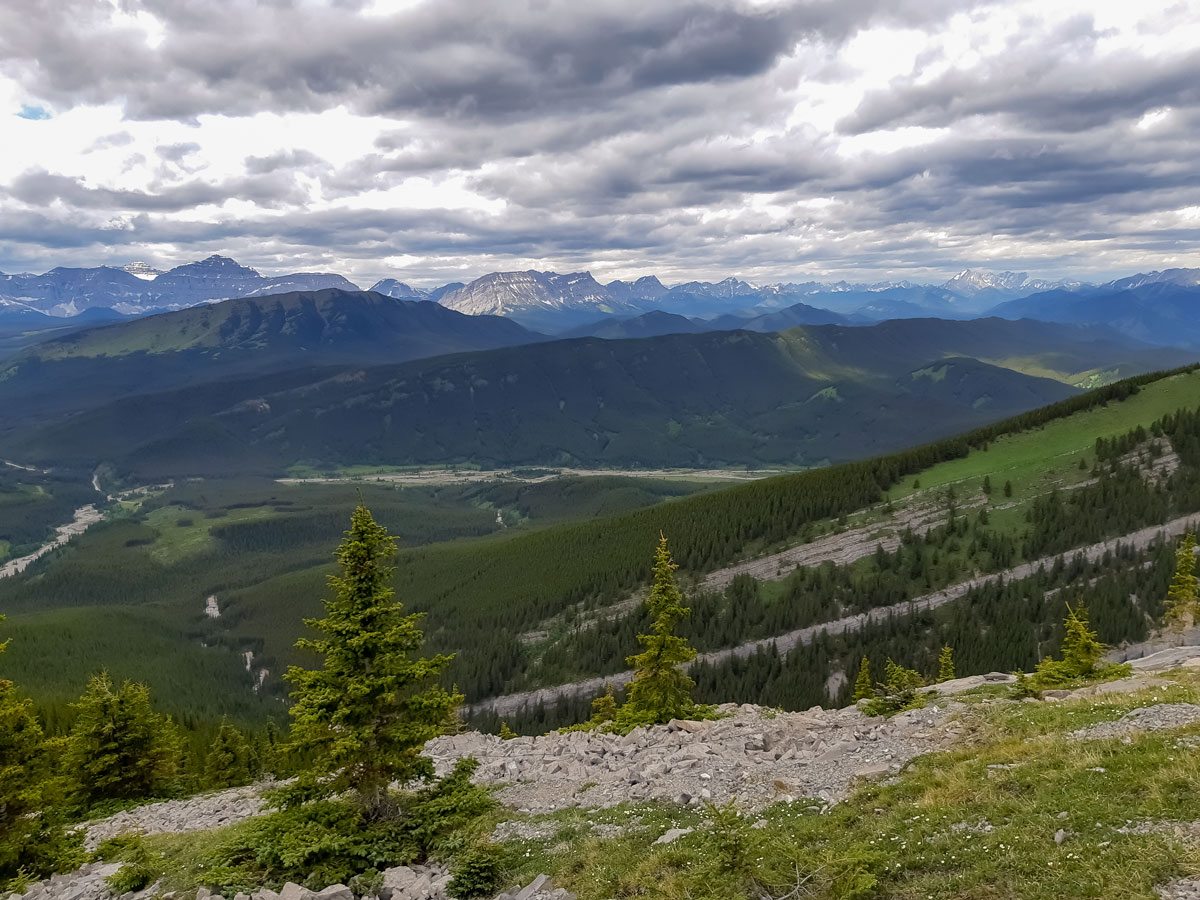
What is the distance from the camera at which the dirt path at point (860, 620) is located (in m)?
115

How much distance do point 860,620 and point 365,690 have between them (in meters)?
119

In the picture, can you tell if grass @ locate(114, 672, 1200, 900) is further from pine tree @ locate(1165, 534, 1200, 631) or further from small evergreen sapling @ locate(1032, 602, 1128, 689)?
pine tree @ locate(1165, 534, 1200, 631)

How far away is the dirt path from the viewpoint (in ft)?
379

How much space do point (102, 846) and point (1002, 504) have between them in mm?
152468

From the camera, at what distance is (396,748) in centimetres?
2375

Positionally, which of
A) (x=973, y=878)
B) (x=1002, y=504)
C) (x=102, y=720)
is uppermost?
(x=973, y=878)

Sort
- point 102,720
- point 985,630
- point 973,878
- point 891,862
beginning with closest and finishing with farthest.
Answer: point 973,878 < point 891,862 < point 102,720 < point 985,630

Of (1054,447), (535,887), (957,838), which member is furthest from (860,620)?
(535,887)

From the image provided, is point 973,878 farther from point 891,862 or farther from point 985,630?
point 985,630

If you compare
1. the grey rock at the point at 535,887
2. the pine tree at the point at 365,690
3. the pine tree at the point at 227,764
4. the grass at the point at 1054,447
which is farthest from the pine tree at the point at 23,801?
the grass at the point at 1054,447

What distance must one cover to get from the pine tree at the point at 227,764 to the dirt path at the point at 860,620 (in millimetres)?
70008

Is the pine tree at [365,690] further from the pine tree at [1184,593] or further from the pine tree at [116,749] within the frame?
the pine tree at [1184,593]

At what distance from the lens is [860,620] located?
403ft

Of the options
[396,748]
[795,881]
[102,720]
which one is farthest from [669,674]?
[102,720]
